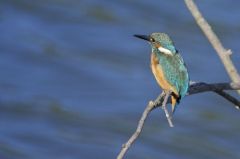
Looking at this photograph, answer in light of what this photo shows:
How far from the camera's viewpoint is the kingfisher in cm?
406

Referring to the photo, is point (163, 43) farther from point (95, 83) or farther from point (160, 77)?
point (95, 83)

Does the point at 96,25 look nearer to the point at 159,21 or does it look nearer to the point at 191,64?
the point at 159,21

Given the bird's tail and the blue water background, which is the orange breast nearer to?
the bird's tail

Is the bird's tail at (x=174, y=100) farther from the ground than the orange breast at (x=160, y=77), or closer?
closer

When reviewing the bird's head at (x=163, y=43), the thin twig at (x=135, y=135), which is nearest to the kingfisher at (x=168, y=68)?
the bird's head at (x=163, y=43)

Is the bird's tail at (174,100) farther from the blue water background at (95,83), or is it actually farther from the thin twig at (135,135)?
the blue water background at (95,83)

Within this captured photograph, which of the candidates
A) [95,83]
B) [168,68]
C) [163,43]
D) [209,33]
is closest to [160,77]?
[168,68]

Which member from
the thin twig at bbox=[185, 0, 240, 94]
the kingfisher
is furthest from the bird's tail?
the thin twig at bbox=[185, 0, 240, 94]

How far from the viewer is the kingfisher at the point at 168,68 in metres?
4.06

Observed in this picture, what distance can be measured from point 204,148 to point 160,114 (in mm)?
554

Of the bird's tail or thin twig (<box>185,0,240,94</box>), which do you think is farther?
the bird's tail

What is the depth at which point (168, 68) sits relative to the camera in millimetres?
4250

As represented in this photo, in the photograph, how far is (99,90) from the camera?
31.2 ft

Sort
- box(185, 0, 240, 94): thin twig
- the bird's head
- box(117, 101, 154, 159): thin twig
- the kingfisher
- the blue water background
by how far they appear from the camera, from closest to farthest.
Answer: box(117, 101, 154, 159): thin twig → box(185, 0, 240, 94): thin twig → the kingfisher → the bird's head → the blue water background
